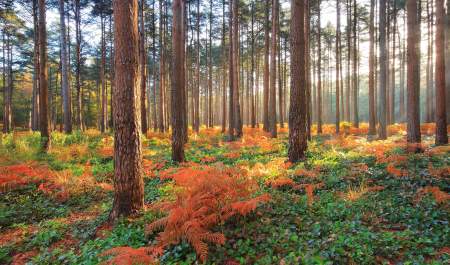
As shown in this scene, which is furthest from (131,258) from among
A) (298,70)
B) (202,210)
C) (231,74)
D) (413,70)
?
(231,74)

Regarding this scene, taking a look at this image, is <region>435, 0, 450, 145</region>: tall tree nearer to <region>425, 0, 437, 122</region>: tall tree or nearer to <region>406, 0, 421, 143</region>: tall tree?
<region>406, 0, 421, 143</region>: tall tree

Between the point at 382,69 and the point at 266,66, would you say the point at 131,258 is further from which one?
the point at 266,66

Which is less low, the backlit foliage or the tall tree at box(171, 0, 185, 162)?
the tall tree at box(171, 0, 185, 162)

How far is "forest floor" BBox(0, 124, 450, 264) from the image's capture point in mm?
Answer: 4012

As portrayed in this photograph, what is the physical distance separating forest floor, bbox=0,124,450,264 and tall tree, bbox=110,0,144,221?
542 mm

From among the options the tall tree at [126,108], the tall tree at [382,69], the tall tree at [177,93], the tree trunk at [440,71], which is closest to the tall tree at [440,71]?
the tree trunk at [440,71]

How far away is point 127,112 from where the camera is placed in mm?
5371

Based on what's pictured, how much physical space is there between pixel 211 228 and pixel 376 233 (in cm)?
261

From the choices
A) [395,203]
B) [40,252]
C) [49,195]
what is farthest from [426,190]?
[49,195]

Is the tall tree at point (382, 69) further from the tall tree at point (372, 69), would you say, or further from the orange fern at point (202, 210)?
the orange fern at point (202, 210)

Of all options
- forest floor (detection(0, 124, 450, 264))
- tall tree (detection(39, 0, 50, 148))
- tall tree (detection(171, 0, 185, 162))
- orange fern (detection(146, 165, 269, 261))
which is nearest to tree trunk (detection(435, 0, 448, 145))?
forest floor (detection(0, 124, 450, 264))

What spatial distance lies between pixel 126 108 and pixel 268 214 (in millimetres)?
3411

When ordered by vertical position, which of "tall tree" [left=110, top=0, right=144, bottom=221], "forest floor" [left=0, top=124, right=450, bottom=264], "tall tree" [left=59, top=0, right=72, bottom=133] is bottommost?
"forest floor" [left=0, top=124, right=450, bottom=264]

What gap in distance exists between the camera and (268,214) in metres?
5.33
